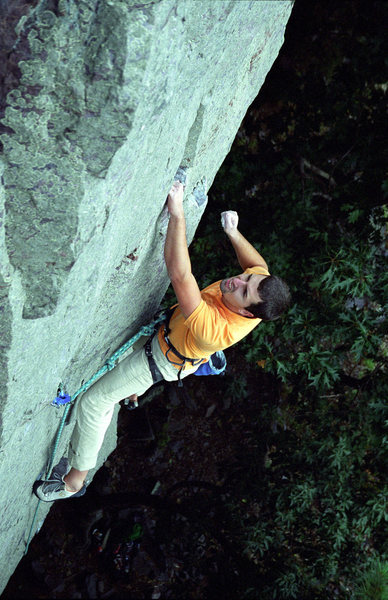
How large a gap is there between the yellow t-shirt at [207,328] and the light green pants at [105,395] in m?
0.15

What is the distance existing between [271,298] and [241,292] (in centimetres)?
16

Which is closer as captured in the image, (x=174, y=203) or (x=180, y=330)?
(x=174, y=203)

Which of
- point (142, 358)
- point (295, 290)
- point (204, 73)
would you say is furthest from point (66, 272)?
point (295, 290)

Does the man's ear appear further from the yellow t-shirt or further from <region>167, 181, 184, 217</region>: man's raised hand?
<region>167, 181, 184, 217</region>: man's raised hand

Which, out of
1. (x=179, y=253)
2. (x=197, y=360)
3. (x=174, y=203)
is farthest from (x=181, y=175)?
(x=197, y=360)

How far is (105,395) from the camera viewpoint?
2.88 metres

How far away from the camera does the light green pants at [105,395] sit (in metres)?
2.84

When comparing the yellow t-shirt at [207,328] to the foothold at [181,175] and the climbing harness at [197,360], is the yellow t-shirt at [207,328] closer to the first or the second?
the climbing harness at [197,360]

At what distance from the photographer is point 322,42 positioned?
403 cm

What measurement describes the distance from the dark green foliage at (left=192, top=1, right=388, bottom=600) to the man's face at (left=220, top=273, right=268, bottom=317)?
56.5 inches

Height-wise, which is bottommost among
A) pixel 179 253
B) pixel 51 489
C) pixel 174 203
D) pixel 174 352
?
pixel 51 489

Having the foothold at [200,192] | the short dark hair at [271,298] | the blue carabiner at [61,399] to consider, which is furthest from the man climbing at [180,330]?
the blue carabiner at [61,399]

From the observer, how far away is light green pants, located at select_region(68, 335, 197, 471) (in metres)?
2.84

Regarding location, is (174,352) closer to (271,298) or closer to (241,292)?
(241,292)
